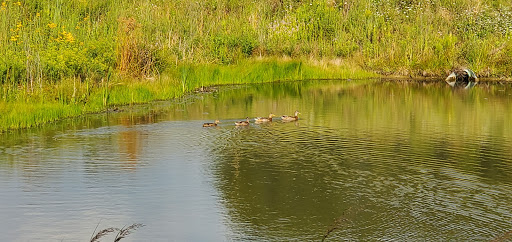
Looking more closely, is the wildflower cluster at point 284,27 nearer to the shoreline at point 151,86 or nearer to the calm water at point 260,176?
the shoreline at point 151,86

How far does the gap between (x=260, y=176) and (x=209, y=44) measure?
20.4 meters

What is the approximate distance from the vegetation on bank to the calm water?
1.63m

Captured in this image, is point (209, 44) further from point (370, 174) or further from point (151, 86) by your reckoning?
point (370, 174)

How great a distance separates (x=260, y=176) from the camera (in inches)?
548

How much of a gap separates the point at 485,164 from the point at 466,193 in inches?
108

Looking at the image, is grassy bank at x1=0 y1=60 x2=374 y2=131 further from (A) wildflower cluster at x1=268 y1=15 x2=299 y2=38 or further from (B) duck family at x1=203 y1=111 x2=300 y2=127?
(B) duck family at x1=203 y1=111 x2=300 y2=127

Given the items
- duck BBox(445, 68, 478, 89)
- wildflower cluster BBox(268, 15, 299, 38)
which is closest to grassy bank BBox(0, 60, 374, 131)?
wildflower cluster BBox(268, 15, 299, 38)

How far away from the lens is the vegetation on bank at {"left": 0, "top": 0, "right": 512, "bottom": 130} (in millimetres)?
21984

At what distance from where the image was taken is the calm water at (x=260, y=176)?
10758 millimetres

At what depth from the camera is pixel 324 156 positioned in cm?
1590

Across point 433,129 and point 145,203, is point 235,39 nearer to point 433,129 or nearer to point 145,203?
point 433,129

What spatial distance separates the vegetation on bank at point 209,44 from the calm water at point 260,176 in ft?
5.33

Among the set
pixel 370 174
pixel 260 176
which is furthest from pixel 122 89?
pixel 370 174

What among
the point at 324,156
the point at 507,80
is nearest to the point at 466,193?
the point at 324,156
